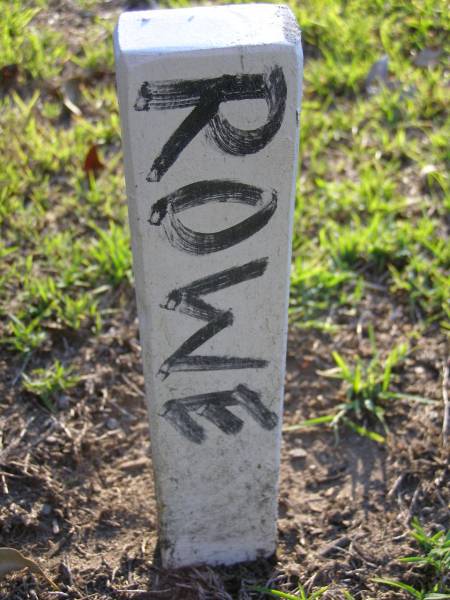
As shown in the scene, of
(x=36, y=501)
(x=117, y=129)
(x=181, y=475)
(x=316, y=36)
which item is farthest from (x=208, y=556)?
(x=316, y=36)

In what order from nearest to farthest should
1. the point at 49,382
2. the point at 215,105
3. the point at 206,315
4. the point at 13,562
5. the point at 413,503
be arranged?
the point at 215,105 → the point at 206,315 → the point at 13,562 → the point at 413,503 → the point at 49,382

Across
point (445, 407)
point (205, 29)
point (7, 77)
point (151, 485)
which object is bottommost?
point (151, 485)

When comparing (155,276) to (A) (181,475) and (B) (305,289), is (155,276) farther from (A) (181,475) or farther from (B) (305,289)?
(B) (305,289)

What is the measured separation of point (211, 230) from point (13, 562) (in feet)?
3.26

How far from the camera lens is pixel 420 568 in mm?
1999

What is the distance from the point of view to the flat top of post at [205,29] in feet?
4.20

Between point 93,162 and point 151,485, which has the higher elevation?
point 93,162

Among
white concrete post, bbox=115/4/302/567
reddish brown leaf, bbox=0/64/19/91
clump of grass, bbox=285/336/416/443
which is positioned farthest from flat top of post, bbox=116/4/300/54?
reddish brown leaf, bbox=0/64/19/91

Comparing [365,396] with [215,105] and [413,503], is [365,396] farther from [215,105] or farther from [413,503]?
[215,105]

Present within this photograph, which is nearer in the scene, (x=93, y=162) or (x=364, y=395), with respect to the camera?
(x=364, y=395)

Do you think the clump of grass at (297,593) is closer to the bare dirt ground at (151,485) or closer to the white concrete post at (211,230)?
the bare dirt ground at (151,485)

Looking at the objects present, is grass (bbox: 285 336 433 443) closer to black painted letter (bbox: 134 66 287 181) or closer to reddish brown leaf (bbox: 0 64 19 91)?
black painted letter (bbox: 134 66 287 181)

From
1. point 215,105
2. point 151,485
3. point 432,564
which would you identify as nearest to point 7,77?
point 151,485

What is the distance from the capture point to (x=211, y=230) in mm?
1444
